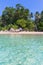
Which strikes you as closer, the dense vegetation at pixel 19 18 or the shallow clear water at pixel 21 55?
the shallow clear water at pixel 21 55

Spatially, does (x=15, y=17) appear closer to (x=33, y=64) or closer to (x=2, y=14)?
(x=2, y=14)

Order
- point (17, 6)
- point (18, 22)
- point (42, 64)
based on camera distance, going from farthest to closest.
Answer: point (17, 6) → point (18, 22) → point (42, 64)

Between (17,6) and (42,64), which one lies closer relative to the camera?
(42,64)

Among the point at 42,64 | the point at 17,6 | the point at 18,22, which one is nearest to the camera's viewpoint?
the point at 42,64

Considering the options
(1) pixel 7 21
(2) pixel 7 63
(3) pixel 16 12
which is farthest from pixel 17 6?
(2) pixel 7 63

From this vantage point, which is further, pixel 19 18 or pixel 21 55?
pixel 19 18

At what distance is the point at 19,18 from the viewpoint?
4484cm

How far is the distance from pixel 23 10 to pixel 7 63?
128 ft

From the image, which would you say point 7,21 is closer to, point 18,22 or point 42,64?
point 18,22

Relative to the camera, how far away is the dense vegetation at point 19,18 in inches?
1697

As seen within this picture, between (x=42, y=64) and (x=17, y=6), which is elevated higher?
(x=17, y=6)

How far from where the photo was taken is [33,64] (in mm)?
5926

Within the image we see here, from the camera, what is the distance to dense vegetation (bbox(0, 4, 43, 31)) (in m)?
43.1

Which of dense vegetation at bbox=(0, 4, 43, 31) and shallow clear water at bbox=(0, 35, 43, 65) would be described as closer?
shallow clear water at bbox=(0, 35, 43, 65)
